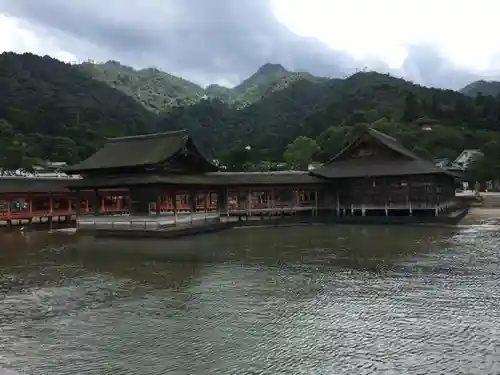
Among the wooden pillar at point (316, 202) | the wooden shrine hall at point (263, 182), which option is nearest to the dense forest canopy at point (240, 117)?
the wooden shrine hall at point (263, 182)

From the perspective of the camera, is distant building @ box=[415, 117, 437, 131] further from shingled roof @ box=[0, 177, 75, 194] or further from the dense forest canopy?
shingled roof @ box=[0, 177, 75, 194]

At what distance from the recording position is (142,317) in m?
12.2

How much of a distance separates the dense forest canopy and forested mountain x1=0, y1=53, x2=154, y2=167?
207 mm

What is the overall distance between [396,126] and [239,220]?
64203 mm

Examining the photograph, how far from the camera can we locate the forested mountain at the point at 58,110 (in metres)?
94.2

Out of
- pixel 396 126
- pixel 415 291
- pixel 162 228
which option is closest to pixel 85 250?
pixel 162 228

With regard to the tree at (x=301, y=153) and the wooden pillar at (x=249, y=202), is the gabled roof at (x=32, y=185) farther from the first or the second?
the tree at (x=301, y=153)

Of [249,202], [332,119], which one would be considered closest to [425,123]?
[332,119]

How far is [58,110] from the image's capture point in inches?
4026

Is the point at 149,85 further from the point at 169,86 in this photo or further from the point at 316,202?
the point at 316,202

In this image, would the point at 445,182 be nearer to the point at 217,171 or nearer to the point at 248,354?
the point at 217,171

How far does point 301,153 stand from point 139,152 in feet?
171

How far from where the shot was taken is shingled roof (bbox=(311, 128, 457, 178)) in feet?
135

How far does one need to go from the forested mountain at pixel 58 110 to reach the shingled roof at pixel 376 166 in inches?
2137
